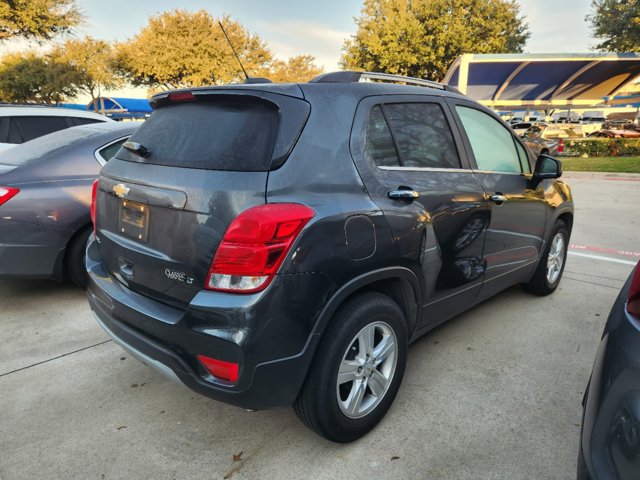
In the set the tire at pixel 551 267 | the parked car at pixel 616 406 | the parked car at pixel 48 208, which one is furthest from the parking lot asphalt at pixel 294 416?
the parked car at pixel 616 406

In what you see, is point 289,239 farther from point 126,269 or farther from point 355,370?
point 126,269

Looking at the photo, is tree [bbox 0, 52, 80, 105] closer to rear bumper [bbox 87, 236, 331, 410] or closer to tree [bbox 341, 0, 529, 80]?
tree [bbox 341, 0, 529, 80]

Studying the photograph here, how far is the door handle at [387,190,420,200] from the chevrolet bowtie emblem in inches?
51.2

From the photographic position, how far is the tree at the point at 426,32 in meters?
26.9

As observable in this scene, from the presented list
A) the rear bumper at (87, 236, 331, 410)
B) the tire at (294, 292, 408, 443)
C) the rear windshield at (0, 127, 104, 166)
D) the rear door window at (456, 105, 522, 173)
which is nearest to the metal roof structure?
the rear door window at (456, 105, 522, 173)

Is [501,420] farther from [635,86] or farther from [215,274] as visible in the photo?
[635,86]

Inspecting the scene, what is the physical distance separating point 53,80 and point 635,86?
42.1m

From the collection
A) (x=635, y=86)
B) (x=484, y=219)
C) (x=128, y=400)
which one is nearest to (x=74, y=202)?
(x=128, y=400)

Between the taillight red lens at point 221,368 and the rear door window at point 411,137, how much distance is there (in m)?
1.17

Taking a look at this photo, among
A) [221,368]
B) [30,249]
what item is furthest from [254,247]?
[30,249]

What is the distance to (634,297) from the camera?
151 centimetres

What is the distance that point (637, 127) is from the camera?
2834cm

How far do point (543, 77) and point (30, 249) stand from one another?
1186 inches

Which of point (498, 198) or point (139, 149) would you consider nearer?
point (139, 149)
